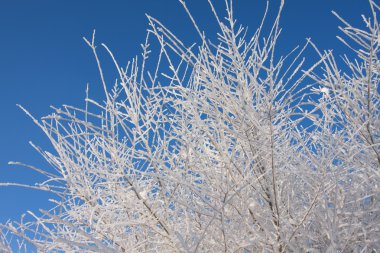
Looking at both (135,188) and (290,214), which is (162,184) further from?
(290,214)

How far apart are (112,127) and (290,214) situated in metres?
1.46

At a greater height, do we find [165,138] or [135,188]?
[165,138]

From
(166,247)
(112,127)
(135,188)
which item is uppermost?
(112,127)

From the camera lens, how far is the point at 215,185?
2.76 meters

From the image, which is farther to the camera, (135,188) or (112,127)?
(112,127)

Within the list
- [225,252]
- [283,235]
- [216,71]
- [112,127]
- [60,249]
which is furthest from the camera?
[60,249]

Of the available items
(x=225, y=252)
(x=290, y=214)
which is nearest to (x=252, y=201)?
(x=290, y=214)

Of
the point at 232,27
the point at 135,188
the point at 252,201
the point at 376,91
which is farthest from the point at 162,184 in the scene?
the point at 376,91

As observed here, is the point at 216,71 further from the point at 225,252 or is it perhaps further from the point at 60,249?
the point at 60,249

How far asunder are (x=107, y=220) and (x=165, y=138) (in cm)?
111

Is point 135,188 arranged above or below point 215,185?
above

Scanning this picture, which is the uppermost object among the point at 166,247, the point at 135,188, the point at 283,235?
the point at 135,188

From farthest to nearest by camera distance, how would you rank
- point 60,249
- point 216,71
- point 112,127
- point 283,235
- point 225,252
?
1. point 60,249
2. point 112,127
3. point 216,71
4. point 283,235
5. point 225,252

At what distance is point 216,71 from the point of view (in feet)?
9.77
